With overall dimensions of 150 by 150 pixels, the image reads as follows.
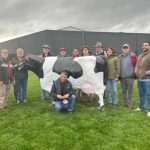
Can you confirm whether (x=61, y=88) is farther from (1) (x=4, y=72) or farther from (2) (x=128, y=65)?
(2) (x=128, y=65)

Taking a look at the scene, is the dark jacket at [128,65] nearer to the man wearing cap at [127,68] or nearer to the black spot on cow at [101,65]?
the man wearing cap at [127,68]

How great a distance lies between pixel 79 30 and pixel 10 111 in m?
22.8

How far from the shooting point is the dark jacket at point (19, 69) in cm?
977

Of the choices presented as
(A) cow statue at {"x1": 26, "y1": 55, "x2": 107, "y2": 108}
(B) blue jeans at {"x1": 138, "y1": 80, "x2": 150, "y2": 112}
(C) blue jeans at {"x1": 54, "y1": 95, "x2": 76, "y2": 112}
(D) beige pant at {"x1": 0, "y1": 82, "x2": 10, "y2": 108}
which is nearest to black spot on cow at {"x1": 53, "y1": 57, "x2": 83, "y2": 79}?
(A) cow statue at {"x1": 26, "y1": 55, "x2": 107, "y2": 108}

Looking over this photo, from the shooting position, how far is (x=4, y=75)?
9.29 m

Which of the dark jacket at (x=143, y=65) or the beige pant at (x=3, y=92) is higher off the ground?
the dark jacket at (x=143, y=65)

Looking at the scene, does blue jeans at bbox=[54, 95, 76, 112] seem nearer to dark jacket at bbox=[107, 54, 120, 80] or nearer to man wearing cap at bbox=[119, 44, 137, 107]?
dark jacket at bbox=[107, 54, 120, 80]

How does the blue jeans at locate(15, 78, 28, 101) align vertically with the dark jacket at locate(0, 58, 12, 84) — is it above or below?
below

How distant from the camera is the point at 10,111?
9203 millimetres

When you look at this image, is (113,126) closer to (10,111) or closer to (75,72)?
(75,72)

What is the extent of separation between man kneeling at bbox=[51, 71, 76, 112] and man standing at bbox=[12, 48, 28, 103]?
1.60 m

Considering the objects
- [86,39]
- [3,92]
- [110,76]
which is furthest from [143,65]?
[86,39]

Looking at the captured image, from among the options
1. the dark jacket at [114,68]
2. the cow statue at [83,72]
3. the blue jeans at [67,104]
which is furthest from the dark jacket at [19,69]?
the dark jacket at [114,68]

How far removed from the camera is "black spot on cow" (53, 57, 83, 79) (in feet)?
29.6
